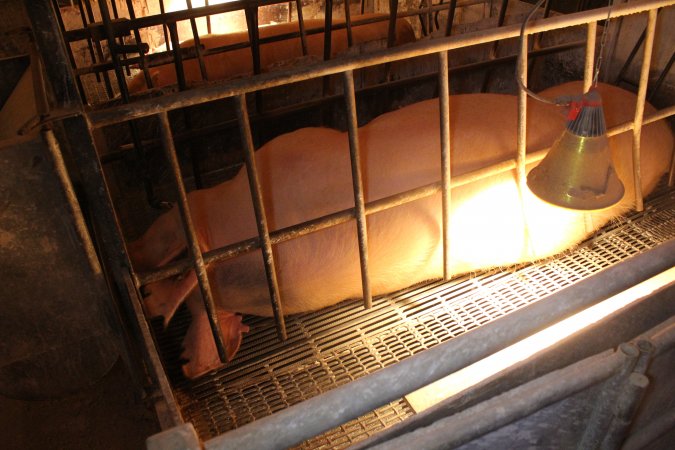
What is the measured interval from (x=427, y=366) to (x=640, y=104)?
1.88 meters

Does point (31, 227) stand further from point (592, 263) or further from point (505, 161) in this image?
point (592, 263)

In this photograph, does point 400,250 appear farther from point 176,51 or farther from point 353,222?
point 176,51

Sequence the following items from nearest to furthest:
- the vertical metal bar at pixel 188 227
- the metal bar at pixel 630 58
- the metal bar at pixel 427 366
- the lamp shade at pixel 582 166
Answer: the metal bar at pixel 427 366, the vertical metal bar at pixel 188 227, the lamp shade at pixel 582 166, the metal bar at pixel 630 58

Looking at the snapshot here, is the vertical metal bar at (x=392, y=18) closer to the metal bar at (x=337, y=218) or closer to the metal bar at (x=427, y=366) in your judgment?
the metal bar at (x=337, y=218)

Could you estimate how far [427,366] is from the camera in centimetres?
105

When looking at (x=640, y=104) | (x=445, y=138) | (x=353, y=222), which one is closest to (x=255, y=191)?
(x=353, y=222)

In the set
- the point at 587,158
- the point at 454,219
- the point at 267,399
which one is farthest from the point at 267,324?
the point at 587,158

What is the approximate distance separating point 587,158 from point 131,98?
7.79 ft

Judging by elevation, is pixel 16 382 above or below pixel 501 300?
above

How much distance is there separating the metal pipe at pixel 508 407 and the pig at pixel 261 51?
3102 millimetres

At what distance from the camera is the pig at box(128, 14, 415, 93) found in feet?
12.9

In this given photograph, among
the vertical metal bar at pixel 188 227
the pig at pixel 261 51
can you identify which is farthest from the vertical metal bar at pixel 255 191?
the pig at pixel 261 51

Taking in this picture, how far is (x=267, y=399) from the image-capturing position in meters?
2.11

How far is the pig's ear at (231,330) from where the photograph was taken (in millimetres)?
2229
